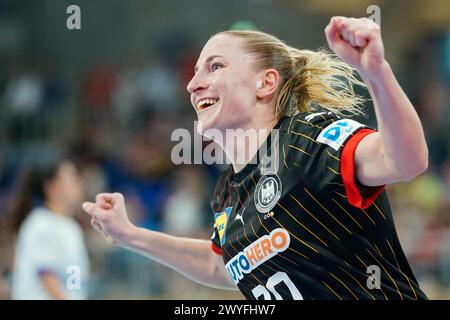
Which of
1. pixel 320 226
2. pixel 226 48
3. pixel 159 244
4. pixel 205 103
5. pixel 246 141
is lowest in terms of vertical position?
pixel 159 244

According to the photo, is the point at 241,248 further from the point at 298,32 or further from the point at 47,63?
the point at 298,32

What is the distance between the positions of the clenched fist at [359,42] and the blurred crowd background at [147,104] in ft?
14.8

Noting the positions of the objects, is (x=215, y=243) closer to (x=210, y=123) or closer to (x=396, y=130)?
(x=210, y=123)

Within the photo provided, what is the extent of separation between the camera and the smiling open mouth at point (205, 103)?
3137mm

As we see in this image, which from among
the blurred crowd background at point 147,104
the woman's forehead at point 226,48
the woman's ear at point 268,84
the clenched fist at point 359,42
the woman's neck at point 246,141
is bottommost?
the blurred crowd background at point 147,104

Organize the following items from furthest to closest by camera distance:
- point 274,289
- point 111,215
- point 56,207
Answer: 1. point 56,207
2. point 111,215
3. point 274,289

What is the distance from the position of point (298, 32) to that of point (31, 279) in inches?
367

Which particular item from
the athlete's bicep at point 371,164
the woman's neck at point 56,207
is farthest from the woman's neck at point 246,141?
the woman's neck at point 56,207

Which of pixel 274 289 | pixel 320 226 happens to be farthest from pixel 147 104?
pixel 320 226

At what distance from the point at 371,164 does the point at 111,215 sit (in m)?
1.48

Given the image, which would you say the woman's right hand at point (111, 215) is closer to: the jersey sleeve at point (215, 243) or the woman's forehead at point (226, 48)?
the jersey sleeve at point (215, 243)

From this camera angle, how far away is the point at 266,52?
324 centimetres

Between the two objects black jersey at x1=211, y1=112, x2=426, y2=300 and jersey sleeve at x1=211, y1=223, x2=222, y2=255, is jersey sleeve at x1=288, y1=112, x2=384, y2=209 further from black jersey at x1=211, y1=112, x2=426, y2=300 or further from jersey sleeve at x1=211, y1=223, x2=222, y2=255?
jersey sleeve at x1=211, y1=223, x2=222, y2=255

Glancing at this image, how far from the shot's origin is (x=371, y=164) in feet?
7.97
